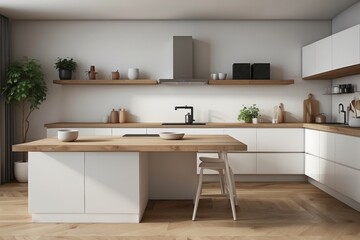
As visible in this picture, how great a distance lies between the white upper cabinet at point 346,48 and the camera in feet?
14.4

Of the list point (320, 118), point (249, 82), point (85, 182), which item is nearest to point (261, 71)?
point (249, 82)

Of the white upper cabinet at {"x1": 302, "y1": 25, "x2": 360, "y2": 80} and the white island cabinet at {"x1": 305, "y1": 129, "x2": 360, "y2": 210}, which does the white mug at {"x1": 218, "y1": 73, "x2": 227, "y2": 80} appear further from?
the white island cabinet at {"x1": 305, "y1": 129, "x2": 360, "y2": 210}

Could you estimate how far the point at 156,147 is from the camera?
10.8 ft

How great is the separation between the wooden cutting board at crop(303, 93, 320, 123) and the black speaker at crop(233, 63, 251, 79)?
1.05 meters

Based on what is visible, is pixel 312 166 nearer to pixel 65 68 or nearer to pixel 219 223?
pixel 219 223

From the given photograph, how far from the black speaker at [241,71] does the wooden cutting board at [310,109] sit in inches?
41.2

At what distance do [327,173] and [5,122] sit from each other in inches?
182

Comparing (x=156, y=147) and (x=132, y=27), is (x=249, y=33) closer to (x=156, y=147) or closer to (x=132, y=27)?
(x=132, y=27)

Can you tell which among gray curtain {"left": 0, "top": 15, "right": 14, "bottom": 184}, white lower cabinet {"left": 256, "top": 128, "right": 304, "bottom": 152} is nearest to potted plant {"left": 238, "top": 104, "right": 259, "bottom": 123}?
white lower cabinet {"left": 256, "top": 128, "right": 304, "bottom": 152}

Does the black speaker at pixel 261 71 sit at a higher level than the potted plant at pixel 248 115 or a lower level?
higher

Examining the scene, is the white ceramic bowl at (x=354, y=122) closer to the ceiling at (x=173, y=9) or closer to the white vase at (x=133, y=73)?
the ceiling at (x=173, y=9)

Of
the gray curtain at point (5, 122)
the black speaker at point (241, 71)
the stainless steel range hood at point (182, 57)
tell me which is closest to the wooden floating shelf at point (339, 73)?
the black speaker at point (241, 71)

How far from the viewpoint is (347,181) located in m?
4.25

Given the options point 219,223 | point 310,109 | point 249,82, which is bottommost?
point 219,223
